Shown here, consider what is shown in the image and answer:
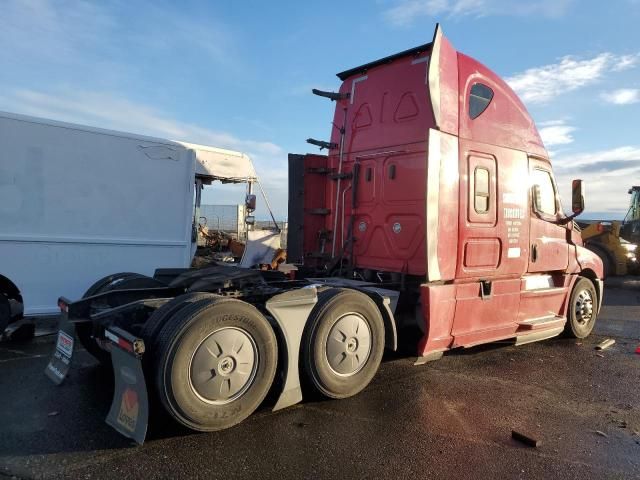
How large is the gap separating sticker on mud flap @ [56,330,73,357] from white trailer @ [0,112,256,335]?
8.11ft

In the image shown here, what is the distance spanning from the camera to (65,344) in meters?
4.45

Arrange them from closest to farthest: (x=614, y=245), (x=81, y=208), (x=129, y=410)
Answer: (x=129, y=410) → (x=81, y=208) → (x=614, y=245)

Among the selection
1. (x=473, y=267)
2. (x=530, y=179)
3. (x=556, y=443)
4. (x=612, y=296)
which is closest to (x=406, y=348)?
(x=473, y=267)

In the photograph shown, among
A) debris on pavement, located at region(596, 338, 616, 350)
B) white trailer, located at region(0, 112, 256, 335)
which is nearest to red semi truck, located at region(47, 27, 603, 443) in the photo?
debris on pavement, located at region(596, 338, 616, 350)

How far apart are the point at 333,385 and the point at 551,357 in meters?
3.68

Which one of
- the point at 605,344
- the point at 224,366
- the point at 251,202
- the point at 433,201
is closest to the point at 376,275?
the point at 433,201

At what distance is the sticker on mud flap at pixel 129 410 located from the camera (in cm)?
344

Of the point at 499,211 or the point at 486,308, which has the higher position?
the point at 499,211

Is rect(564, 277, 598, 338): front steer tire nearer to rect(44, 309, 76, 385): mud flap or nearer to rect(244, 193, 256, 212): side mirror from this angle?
rect(244, 193, 256, 212): side mirror

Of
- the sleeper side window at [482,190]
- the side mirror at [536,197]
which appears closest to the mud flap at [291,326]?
the sleeper side window at [482,190]

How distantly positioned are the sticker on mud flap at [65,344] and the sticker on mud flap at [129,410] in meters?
1.11

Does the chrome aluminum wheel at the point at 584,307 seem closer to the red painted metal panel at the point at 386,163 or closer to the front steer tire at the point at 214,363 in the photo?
the red painted metal panel at the point at 386,163

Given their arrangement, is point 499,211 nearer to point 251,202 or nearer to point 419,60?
point 419,60

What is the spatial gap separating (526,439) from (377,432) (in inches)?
46.7
